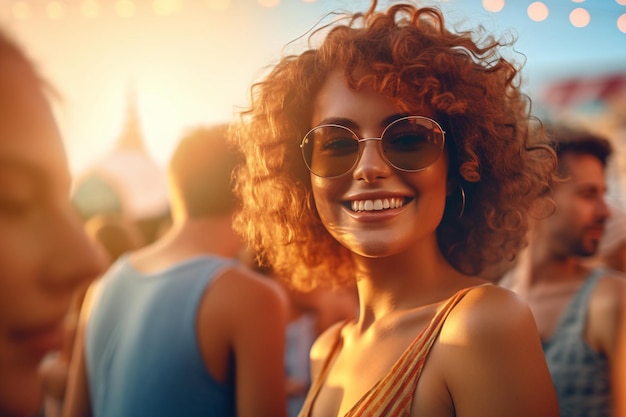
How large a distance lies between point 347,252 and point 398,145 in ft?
1.59

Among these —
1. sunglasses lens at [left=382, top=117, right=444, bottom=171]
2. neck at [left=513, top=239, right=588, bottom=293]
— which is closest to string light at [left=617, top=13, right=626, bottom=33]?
sunglasses lens at [left=382, top=117, right=444, bottom=171]

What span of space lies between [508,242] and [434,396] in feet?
1.90

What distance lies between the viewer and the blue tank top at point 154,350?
1740 mm

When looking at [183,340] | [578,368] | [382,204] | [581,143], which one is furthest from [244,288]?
[581,143]

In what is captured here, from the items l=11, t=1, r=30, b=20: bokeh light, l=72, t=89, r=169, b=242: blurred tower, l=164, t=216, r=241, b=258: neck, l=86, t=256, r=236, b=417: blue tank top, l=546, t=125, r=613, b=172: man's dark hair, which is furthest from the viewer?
l=72, t=89, r=169, b=242: blurred tower

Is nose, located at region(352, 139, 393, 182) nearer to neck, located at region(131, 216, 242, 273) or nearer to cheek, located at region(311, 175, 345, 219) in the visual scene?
cheek, located at region(311, 175, 345, 219)

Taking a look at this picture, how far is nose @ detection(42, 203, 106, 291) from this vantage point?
3.56 feet

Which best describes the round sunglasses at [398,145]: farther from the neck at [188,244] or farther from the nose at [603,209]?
the nose at [603,209]

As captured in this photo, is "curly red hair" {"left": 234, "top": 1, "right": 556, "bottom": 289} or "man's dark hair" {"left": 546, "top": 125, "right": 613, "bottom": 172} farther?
"man's dark hair" {"left": 546, "top": 125, "right": 613, "bottom": 172}

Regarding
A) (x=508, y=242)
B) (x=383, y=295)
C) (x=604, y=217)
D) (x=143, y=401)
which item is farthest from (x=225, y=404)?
(x=604, y=217)

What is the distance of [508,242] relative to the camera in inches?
58.4

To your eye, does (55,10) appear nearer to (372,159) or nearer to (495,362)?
(372,159)

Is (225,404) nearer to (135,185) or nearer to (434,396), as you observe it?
(434,396)

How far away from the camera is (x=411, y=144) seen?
1215 mm
